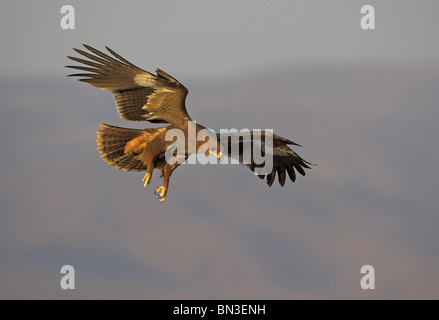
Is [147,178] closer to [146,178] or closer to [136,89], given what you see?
[146,178]

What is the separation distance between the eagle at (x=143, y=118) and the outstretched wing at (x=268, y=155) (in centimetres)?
71

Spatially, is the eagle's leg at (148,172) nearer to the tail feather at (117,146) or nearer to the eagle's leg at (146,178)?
the eagle's leg at (146,178)

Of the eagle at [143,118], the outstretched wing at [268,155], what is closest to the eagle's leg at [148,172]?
the eagle at [143,118]

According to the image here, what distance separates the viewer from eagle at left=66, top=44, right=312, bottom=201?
1252 cm

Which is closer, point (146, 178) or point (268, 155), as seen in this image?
point (146, 178)

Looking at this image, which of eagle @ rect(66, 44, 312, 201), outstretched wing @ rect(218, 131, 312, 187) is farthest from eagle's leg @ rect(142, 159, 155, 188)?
outstretched wing @ rect(218, 131, 312, 187)

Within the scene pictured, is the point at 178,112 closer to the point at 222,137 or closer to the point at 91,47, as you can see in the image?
the point at 222,137

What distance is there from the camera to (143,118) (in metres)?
12.9

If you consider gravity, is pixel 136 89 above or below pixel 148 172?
above

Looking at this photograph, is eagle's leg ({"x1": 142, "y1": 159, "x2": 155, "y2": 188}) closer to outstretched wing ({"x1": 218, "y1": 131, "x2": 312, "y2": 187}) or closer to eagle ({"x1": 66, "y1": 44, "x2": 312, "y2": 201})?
eagle ({"x1": 66, "y1": 44, "x2": 312, "y2": 201})

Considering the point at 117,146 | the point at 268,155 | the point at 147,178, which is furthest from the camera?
the point at 268,155

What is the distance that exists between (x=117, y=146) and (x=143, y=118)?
0.62m

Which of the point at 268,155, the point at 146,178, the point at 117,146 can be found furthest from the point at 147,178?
the point at 268,155
